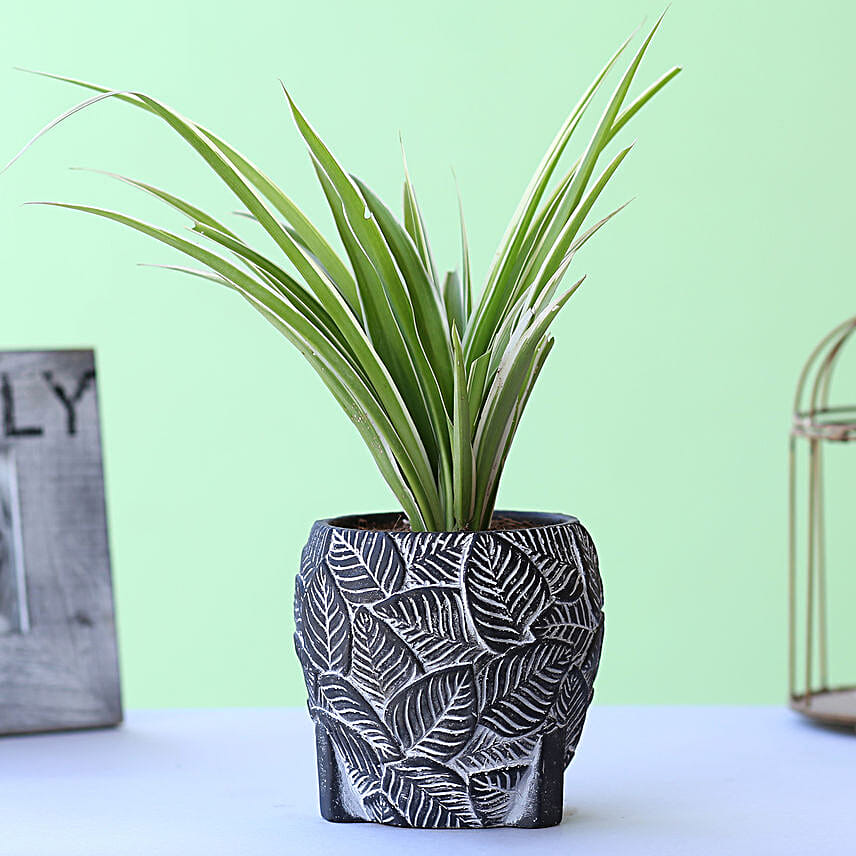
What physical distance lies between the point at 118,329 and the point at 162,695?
492mm

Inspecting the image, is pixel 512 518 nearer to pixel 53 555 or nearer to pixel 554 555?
pixel 554 555

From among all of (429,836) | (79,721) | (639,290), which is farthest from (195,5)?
(429,836)

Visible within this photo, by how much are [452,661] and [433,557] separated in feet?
0.20

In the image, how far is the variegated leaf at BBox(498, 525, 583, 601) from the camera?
70 centimetres

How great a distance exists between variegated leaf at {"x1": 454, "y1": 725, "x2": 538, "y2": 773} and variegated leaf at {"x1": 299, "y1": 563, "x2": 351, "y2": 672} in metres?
0.09

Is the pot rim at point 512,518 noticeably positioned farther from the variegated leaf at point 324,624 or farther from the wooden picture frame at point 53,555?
the wooden picture frame at point 53,555

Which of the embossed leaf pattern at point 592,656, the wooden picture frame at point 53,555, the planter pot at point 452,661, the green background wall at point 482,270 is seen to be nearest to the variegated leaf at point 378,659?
the planter pot at point 452,661

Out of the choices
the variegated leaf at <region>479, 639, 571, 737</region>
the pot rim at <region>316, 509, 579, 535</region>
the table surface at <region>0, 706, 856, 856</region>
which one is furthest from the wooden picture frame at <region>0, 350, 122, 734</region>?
the variegated leaf at <region>479, 639, 571, 737</region>

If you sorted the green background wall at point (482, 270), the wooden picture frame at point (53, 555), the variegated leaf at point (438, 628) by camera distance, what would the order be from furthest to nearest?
the green background wall at point (482, 270) → the wooden picture frame at point (53, 555) → the variegated leaf at point (438, 628)

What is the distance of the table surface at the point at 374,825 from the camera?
28.8 inches

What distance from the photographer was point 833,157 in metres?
1.45

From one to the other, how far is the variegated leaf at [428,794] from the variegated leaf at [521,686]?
0.05m

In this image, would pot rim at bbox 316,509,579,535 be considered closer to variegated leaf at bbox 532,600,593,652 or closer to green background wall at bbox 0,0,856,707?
variegated leaf at bbox 532,600,593,652

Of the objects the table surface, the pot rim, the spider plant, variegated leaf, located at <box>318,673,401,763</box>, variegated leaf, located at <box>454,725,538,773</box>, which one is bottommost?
the table surface
